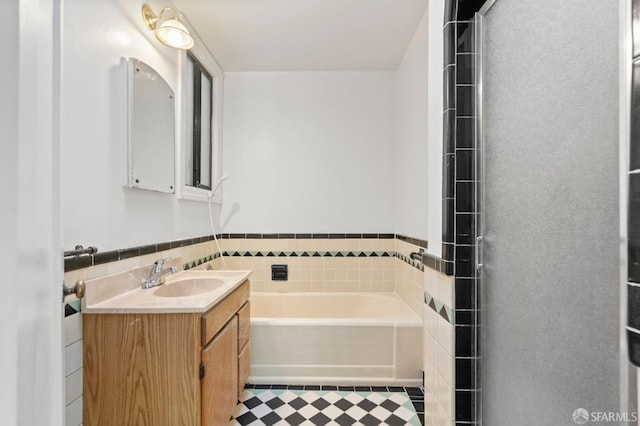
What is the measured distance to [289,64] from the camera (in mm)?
2934

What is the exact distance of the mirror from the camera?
1558mm

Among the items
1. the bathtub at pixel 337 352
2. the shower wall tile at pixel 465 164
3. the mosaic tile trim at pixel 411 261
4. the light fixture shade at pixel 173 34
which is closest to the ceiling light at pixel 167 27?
the light fixture shade at pixel 173 34

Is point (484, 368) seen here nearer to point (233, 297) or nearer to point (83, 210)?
point (233, 297)

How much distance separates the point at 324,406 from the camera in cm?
201

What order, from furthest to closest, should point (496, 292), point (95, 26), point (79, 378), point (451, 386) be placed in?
point (95, 26)
point (79, 378)
point (451, 386)
point (496, 292)

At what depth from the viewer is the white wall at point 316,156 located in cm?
307

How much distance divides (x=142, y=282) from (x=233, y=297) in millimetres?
470

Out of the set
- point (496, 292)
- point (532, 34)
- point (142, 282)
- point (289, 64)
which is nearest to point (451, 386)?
point (496, 292)

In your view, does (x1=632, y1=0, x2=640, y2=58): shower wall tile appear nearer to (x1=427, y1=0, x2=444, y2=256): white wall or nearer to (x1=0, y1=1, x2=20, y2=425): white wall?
(x1=427, y1=0, x2=444, y2=256): white wall

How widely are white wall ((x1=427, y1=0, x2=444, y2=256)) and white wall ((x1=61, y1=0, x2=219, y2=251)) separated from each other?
1.30m

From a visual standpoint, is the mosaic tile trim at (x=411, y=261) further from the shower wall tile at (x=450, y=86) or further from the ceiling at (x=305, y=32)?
the ceiling at (x=305, y=32)

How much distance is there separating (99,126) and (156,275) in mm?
790

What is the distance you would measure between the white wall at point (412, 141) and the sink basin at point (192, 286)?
1423mm

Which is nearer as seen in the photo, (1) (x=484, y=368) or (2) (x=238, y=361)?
(1) (x=484, y=368)
